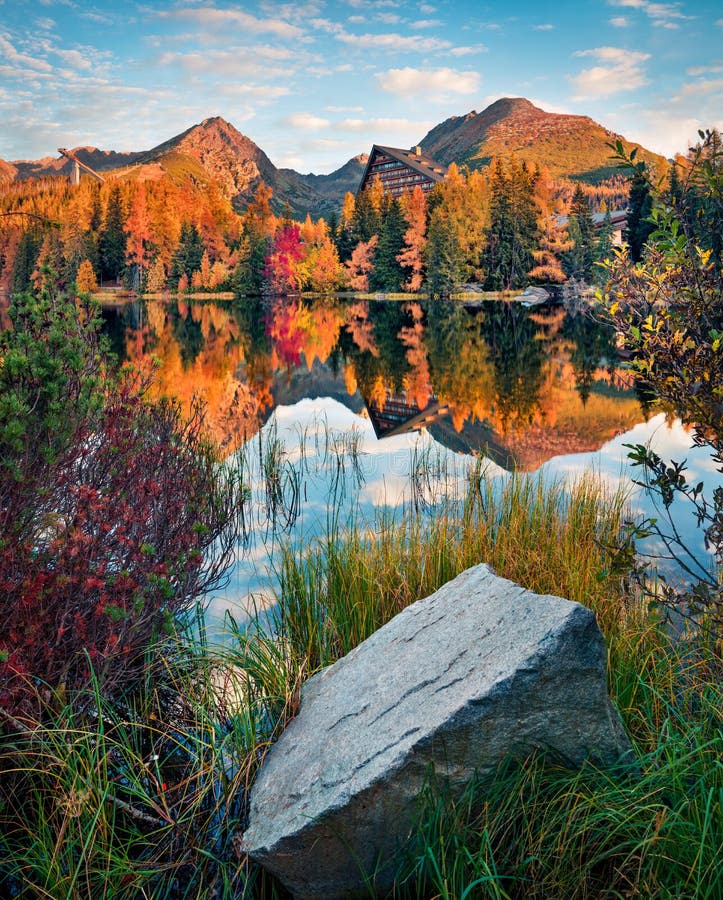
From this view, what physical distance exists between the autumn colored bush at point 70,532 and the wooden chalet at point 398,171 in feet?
319

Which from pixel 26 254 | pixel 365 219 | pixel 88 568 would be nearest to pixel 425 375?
pixel 88 568

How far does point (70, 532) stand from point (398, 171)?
347ft

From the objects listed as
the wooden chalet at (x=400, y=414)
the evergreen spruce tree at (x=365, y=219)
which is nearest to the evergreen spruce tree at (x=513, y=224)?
the evergreen spruce tree at (x=365, y=219)

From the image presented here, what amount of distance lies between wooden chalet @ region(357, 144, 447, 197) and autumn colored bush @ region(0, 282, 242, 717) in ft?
319

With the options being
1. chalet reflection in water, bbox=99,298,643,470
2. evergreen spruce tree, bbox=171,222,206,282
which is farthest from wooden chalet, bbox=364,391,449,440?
evergreen spruce tree, bbox=171,222,206,282

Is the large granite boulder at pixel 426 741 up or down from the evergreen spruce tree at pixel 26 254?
down

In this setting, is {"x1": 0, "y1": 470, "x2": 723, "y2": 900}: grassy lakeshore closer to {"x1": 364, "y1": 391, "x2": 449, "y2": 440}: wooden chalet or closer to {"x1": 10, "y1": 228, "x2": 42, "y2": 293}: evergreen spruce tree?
{"x1": 364, "y1": 391, "x2": 449, "y2": 440}: wooden chalet

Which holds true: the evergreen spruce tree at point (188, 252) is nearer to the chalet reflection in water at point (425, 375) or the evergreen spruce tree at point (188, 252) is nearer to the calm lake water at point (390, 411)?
the chalet reflection in water at point (425, 375)

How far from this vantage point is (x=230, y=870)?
3107 mm

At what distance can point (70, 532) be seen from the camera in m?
3.94

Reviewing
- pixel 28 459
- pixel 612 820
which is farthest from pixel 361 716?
pixel 28 459

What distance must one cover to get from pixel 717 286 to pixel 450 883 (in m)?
3.05

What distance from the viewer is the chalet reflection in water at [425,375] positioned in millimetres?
14008

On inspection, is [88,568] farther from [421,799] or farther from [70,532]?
[421,799]
